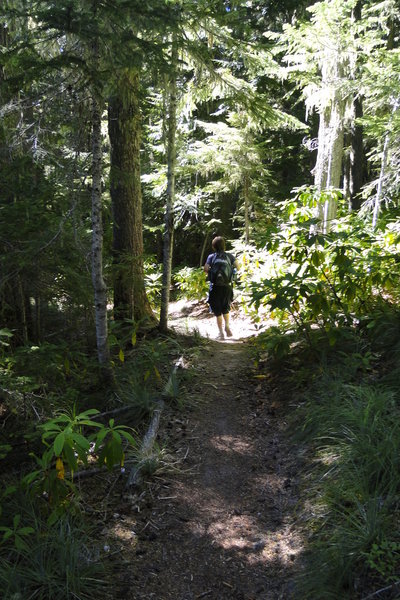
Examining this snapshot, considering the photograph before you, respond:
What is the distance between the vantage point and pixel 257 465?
4.32 m

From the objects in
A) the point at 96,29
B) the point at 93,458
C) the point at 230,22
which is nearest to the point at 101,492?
the point at 93,458

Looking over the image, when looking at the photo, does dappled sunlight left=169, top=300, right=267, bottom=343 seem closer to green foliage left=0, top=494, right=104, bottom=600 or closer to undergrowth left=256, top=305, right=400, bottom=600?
undergrowth left=256, top=305, right=400, bottom=600

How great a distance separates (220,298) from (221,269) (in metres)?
0.61

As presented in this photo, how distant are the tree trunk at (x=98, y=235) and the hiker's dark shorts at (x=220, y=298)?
142 inches

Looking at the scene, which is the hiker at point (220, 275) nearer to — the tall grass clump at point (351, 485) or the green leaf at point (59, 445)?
the tall grass clump at point (351, 485)

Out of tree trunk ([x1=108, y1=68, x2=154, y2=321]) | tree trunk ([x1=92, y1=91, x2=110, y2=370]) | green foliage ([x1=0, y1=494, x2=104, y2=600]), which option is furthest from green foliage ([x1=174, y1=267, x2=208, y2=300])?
green foliage ([x1=0, y1=494, x2=104, y2=600])

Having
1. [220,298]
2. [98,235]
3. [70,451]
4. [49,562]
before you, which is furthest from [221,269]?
[49,562]

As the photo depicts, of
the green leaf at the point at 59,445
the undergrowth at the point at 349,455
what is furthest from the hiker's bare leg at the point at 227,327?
the green leaf at the point at 59,445

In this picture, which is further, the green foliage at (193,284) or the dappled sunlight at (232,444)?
the green foliage at (193,284)

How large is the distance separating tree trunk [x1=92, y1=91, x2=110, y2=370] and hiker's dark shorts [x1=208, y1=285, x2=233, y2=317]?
3.60m

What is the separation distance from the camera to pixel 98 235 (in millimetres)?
4914

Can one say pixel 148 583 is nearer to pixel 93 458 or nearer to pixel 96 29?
pixel 93 458

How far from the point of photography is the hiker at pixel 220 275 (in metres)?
8.41

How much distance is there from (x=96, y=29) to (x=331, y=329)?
429 centimetres
